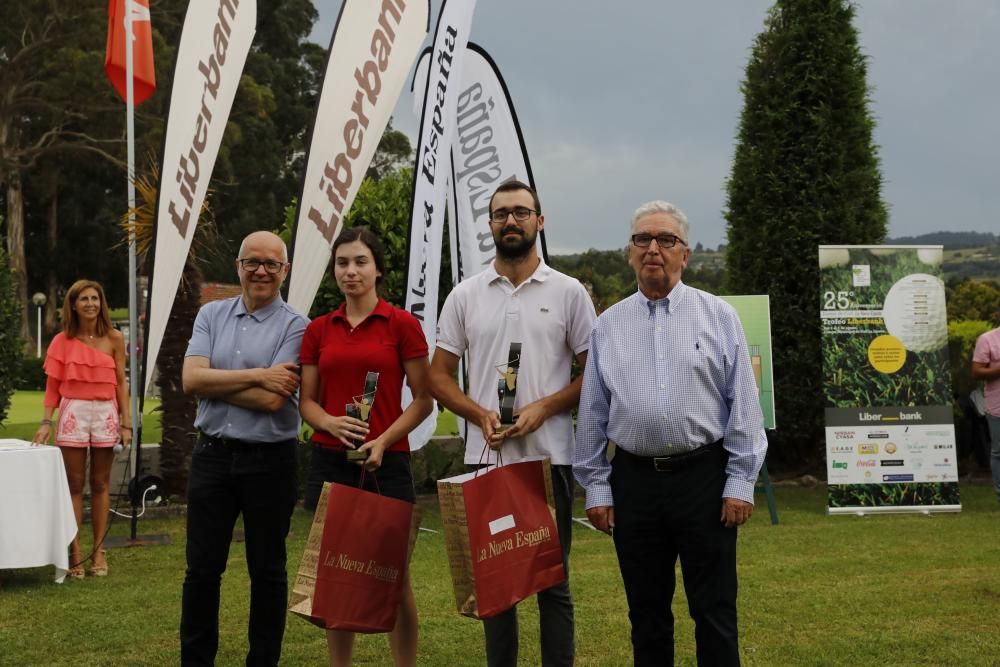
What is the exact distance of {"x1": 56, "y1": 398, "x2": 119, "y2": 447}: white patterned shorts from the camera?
6668 millimetres

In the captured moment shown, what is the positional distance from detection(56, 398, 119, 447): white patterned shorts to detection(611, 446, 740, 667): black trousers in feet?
14.3

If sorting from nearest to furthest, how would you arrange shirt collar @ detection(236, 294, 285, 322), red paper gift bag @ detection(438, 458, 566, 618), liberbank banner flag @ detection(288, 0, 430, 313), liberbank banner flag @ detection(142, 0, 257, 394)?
red paper gift bag @ detection(438, 458, 566, 618), shirt collar @ detection(236, 294, 285, 322), liberbank banner flag @ detection(142, 0, 257, 394), liberbank banner flag @ detection(288, 0, 430, 313)

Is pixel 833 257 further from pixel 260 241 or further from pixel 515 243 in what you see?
pixel 260 241

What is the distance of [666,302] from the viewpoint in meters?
3.41

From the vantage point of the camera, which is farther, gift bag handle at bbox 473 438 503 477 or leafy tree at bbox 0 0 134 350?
leafy tree at bbox 0 0 134 350

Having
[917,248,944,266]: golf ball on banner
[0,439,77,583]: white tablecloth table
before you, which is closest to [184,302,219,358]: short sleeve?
[0,439,77,583]: white tablecloth table

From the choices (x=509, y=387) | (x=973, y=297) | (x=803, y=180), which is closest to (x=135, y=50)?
(x=803, y=180)

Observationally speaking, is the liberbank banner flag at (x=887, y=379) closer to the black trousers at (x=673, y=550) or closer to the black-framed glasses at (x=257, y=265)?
the black trousers at (x=673, y=550)

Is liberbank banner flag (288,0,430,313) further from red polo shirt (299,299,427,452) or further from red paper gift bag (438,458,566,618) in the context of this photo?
red paper gift bag (438,458,566,618)

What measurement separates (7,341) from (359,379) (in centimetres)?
689

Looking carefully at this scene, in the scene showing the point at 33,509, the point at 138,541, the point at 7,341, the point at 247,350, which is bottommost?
the point at 138,541

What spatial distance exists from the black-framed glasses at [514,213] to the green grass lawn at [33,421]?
8617 mm

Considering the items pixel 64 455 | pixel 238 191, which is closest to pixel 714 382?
pixel 64 455

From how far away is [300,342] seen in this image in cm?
404
